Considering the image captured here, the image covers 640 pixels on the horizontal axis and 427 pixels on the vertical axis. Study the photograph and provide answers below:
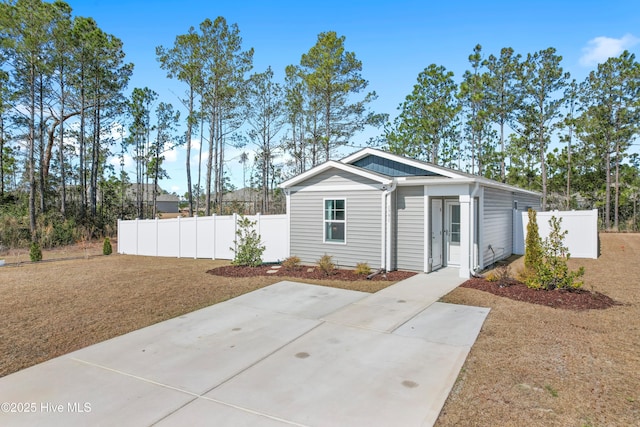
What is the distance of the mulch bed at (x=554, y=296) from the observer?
686cm

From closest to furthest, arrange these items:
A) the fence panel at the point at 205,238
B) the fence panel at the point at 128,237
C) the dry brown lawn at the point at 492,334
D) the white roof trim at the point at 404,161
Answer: the dry brown lawn at the point at 492,334 → the white roof trim at the point at 404,161 → the fence panel at the point at 205,238 → the fence panel at the point at 128,237

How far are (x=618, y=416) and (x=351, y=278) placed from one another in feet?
21.9

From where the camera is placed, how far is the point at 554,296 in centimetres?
731

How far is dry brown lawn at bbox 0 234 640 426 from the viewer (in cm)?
344

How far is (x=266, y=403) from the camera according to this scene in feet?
11.6

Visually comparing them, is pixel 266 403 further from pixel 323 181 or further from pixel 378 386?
pixel 323 181

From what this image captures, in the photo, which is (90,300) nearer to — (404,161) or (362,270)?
(362,270)

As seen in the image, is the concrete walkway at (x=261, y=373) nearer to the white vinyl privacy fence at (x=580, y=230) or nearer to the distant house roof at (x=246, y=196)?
the white vinyl privacy fence at (x=580, y=230)

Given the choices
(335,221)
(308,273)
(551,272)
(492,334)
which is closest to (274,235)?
(335,221)

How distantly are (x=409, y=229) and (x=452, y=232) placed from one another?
1829mm

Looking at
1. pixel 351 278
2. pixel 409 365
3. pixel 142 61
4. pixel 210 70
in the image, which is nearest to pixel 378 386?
pixel 409 365

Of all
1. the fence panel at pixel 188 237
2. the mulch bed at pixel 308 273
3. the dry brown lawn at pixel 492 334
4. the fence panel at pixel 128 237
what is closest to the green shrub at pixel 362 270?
the mulch bed at pixel 308 273

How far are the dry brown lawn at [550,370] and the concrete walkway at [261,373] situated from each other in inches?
10.0

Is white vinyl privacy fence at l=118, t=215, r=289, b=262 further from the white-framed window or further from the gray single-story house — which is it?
the white-framed window
